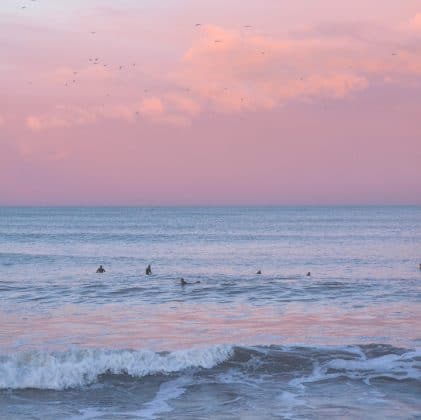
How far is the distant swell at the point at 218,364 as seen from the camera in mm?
19578

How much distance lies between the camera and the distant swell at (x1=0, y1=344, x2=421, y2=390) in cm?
1958

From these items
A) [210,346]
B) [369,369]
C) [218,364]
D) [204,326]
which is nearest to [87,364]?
[218,364]

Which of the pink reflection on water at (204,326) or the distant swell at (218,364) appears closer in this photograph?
the distant swell at (218,364)

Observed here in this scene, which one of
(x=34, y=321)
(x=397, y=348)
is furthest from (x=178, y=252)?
(x=397, y=348)

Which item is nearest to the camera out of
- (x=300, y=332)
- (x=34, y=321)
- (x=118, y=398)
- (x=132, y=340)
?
(x=118, y=398)

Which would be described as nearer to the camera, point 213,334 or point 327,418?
point 327,418

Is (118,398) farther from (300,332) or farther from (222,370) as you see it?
(300,332)

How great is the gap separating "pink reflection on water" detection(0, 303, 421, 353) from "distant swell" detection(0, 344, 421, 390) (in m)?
1.92

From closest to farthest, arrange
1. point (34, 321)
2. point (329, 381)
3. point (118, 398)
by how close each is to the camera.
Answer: point (118, 398)
point (329, 381)
point (34, 321)

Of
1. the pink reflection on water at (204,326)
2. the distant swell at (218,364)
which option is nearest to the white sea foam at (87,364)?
the distant swell at (218,364)

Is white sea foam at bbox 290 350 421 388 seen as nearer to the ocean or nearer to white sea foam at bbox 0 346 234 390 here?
the ocean

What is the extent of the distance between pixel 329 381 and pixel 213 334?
746 cm

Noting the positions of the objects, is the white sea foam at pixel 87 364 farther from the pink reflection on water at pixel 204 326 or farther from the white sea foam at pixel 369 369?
the white sea foam at pixel 369 369

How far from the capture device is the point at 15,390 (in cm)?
1858
